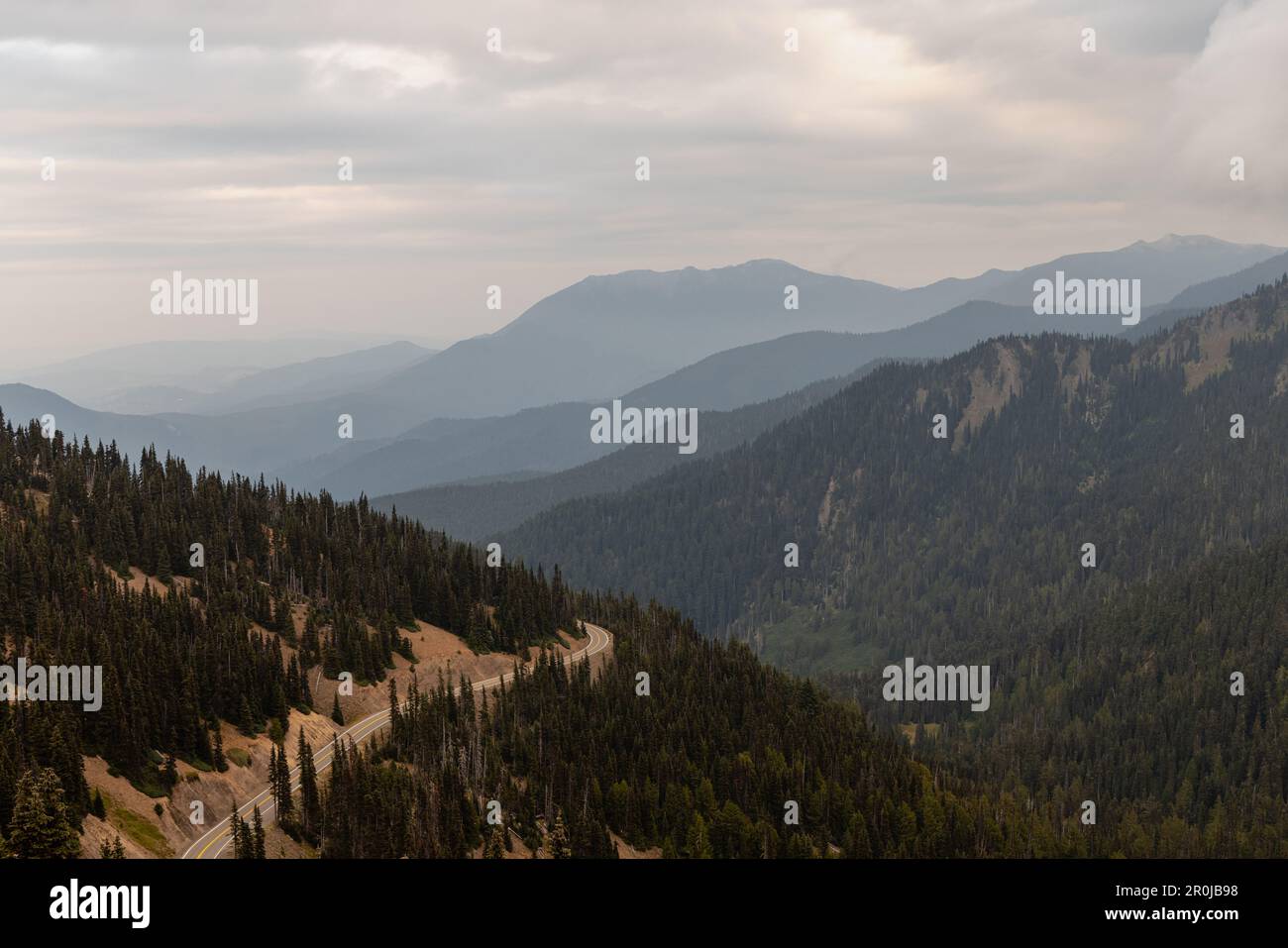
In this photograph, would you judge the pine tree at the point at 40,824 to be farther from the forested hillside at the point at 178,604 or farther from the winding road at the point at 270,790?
the winding road at the point at 270,790

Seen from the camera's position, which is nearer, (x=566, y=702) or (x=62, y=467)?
(x=566, y=702)

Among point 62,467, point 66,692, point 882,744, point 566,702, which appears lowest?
point 882,744

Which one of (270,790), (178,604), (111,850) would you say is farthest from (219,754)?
(178,604)

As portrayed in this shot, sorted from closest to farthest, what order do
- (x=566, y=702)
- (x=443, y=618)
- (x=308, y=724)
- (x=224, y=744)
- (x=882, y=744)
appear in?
(x=224, y=744), (x=308, y=724), (x=566, y=702), (x=443, y=618), (x=882, y=744)

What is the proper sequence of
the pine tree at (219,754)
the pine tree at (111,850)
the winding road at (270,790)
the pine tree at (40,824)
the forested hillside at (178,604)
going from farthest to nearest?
the pine tree at (219,754)
the forested hillside at (178,604)
the winding road at (270,790)
the pine tree at (111,850)
the pine tree at (40,824)

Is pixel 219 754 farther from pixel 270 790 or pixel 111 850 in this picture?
pixel 111 850

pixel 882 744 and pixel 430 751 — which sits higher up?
pixel 430 751

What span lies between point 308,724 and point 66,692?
29.2 metres

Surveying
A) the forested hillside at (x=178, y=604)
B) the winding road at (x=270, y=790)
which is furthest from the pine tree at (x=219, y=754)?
the winding road at (x=270, y=790)

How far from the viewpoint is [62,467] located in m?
172
